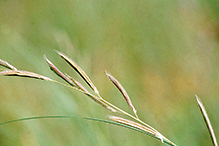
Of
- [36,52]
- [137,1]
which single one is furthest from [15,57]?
[137,1]

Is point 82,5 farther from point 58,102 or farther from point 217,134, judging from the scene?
point 217,134

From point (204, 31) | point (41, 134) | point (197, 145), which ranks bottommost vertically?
point (197, 145)

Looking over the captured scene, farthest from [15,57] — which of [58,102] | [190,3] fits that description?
[190,3]

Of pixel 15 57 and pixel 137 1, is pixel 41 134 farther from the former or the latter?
pixel 137 1

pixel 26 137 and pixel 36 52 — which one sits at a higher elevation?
pixel 36 52

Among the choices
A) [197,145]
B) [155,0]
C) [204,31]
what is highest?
[155,0]

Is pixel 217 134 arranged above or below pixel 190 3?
below

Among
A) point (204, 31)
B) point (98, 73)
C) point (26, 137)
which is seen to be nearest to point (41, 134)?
point (26, 137)
